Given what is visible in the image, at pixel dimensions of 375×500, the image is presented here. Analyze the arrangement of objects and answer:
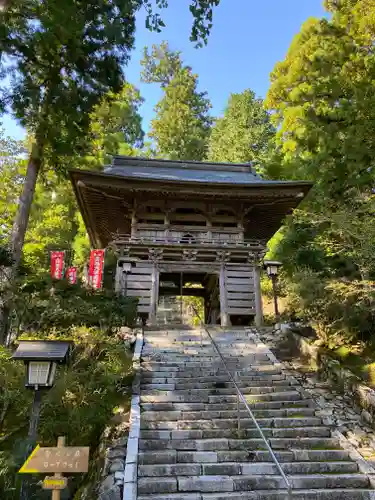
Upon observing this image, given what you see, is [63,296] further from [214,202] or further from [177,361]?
[214,202]

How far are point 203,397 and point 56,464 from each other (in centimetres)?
359

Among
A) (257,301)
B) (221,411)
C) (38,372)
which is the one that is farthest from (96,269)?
(38,372)

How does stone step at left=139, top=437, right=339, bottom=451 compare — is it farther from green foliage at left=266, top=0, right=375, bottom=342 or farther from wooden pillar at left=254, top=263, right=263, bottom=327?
wooden pillar at left=254, top=263, right=263, bottom=327

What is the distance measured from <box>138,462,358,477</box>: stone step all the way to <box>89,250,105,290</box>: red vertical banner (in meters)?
9.25

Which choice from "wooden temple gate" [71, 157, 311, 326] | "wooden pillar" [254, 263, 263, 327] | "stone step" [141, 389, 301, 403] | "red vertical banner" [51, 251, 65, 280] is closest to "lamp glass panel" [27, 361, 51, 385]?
"stone step" [141, 389, 301, 403]

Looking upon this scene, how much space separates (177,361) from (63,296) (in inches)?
122

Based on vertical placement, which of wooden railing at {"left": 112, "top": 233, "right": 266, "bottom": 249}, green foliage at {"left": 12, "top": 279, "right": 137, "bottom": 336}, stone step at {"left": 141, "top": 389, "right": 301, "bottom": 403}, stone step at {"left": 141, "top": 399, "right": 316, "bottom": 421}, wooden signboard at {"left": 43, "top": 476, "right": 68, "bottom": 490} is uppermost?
wooden railing at {"left": 112, "top": 233, "right": 266, "bottom": 249}

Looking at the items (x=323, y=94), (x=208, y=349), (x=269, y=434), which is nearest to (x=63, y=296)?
(x=208, y=349)

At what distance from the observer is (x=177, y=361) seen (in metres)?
8.29

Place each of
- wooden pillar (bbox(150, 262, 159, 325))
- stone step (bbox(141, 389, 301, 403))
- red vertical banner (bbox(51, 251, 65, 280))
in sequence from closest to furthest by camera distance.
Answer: stone step (bbox(141, 389, 301, 403)) → wooden pillar (bbox(150, 262, 159, 325)) → red vertical banner (bbox(51, 251, 65, 280))

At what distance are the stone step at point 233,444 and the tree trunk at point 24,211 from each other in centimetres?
492

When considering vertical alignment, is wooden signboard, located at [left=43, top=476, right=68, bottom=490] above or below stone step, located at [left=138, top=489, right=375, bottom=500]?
above

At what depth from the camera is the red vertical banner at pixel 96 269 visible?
1352cm

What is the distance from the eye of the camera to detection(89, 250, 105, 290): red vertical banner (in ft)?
44.3
